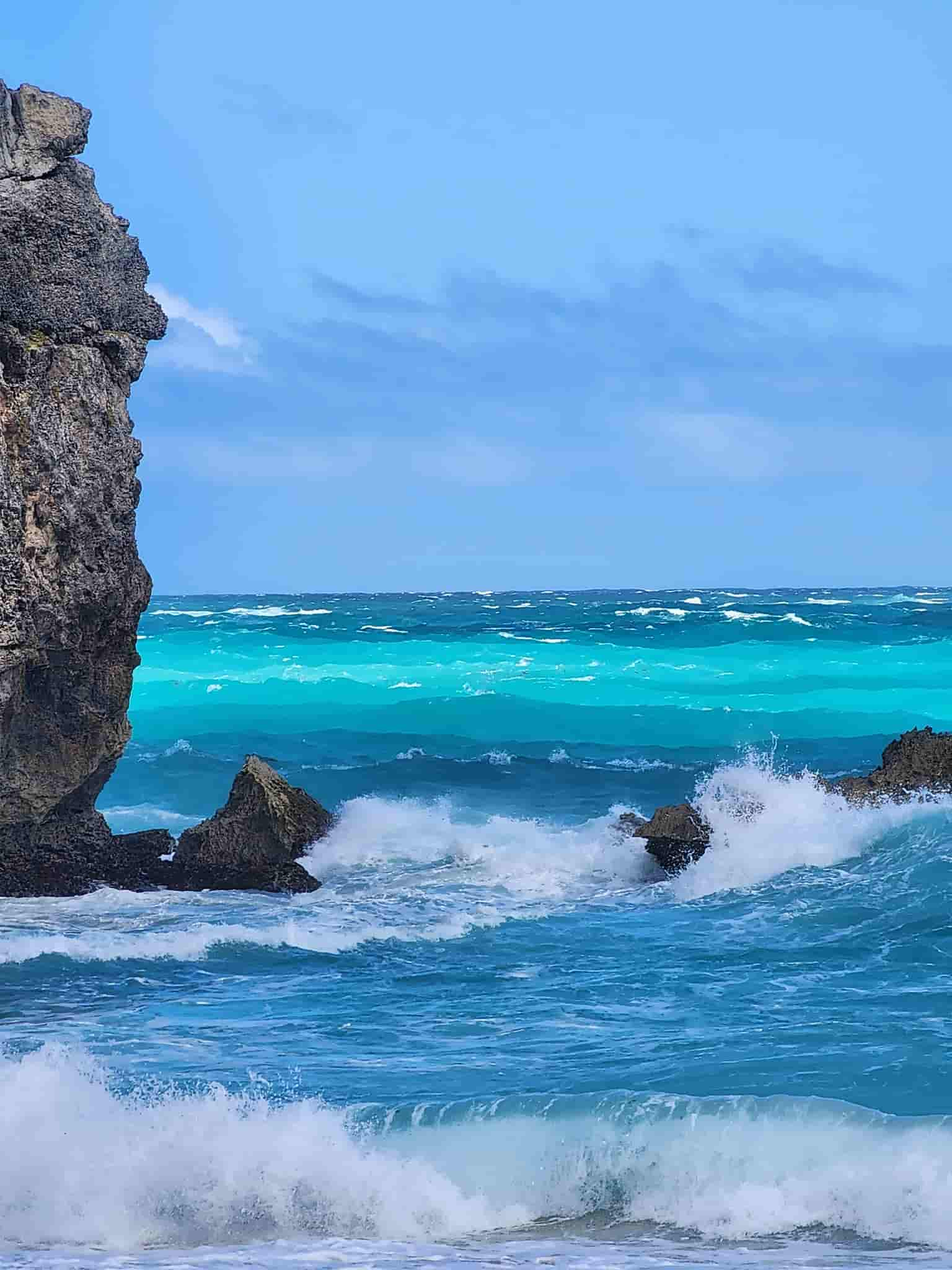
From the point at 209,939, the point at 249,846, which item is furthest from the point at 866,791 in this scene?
the point at 209,939

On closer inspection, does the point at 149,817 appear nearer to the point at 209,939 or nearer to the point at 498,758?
the point at 498,758

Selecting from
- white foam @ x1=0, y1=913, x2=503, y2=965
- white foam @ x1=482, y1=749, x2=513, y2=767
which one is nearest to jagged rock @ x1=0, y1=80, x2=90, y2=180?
white foam @ x1=0, y1=913, x2=503, y2=965

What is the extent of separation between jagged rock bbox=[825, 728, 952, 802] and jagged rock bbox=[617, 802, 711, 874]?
189cm

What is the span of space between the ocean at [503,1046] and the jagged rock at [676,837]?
0.56ft

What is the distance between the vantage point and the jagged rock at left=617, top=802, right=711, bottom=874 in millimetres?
13258

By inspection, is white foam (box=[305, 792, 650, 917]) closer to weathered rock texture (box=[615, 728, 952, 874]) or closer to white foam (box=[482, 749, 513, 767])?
weathered rock texture (box=[615, 728, 952, 874])

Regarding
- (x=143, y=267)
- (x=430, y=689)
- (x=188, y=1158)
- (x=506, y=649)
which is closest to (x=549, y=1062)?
(x=188, y=1158)

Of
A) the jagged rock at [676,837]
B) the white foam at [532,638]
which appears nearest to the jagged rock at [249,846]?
the jagged rock at [676,837]

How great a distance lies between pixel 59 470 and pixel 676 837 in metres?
6.91

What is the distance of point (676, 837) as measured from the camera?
533 inches

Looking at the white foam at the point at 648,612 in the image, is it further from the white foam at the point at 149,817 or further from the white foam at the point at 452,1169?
the white foam at the point at 452,1169

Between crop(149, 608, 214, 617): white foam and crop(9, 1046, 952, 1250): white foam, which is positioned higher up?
crop(149, 608, 214, 617): white foam

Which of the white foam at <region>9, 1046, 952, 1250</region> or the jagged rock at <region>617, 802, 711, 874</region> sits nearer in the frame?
the white foam at <region>9, 1046, 952, 1250</region>

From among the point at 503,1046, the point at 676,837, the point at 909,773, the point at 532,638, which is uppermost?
the point at 532,638
